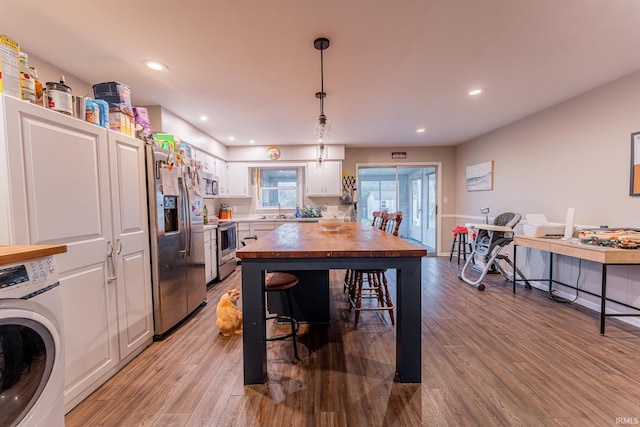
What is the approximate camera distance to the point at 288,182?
5.76 metres

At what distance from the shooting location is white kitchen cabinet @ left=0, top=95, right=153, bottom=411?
1.27m

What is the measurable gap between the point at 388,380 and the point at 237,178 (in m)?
4.73

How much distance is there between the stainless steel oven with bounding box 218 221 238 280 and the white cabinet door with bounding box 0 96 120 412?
211 centimetres

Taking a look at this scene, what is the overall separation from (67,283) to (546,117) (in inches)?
205

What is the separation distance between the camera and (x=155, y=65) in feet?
7.30

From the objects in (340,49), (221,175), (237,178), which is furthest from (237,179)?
(340,49)

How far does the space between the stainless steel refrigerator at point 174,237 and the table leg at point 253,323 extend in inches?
44.4

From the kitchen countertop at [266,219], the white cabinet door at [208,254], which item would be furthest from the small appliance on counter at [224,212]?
the white cabinet door at [208,254]

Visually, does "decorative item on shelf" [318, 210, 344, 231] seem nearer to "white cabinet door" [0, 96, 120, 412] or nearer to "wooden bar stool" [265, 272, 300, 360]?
"wooden bar stool" [265, 272, 300, 360]

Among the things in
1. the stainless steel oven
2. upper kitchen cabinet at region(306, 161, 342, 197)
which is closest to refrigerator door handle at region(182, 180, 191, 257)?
the stainless steel oven

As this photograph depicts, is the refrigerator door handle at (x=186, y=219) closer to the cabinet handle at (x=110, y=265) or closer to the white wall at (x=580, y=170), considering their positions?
the cabinet handle at (x=110, y=265)

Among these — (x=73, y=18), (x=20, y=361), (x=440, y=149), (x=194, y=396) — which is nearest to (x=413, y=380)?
(x=194, y=396)

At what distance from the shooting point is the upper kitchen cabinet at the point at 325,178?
5.38 m

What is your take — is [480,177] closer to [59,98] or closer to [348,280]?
[348,280]
